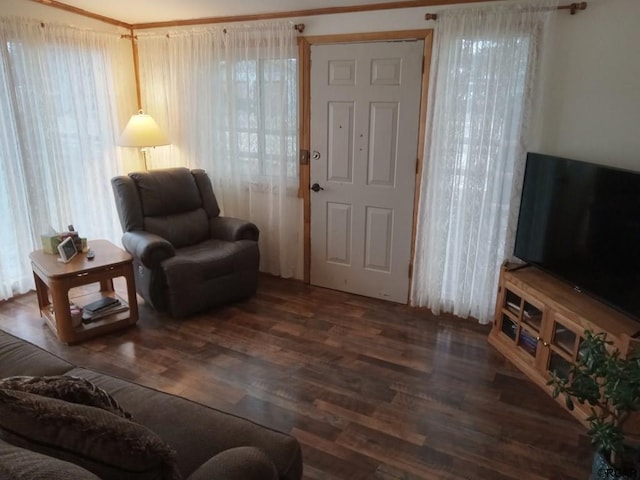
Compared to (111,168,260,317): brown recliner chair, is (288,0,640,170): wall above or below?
above

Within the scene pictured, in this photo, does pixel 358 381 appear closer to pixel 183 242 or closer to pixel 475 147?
pixel 475 147

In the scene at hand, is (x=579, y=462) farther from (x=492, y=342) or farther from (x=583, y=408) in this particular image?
(x=492, y=342)

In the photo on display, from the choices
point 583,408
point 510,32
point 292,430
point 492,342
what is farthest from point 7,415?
point 510,32

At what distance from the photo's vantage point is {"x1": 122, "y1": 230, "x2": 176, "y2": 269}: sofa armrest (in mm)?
3246

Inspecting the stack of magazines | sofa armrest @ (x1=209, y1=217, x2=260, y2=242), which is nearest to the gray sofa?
the stack of magazines

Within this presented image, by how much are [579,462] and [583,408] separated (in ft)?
1.22

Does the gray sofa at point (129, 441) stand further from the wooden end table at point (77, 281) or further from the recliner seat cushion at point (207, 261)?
the recliner seat cushion at point (207, 261)

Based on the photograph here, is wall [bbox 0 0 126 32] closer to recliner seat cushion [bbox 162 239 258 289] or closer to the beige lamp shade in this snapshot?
the beige lamp shade

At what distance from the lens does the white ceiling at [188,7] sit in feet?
11.3

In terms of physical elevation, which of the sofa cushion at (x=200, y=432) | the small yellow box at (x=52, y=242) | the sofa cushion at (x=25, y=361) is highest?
the small yellow box at (x=52, y=242)

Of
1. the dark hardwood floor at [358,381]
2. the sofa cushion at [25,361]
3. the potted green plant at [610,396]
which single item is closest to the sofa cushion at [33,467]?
the sofa cushion at [25,361]

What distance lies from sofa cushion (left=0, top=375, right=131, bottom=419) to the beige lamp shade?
124 inches

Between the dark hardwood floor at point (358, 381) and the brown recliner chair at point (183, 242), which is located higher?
the brown recliner chair at point (183, 242)

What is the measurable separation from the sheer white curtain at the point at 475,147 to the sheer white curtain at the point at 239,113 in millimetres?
1220
